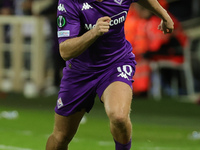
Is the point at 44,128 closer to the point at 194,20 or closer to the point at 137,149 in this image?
the point at 137,149

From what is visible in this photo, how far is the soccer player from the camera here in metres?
6.50

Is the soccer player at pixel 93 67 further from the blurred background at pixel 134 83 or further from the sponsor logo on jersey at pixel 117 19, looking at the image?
the blurred background at pixel 134 83

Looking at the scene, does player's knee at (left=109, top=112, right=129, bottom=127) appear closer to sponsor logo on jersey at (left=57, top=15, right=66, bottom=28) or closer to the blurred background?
sponsor logo on jersey at (left=57, top=15, right=66, bottom=28)

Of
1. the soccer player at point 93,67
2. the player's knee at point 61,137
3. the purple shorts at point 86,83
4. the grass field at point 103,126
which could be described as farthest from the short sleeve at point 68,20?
the grass field at point 103,126

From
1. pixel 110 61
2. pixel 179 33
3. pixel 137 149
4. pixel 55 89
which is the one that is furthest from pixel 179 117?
pixel 110 61

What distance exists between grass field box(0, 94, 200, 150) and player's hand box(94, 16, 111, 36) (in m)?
3.38

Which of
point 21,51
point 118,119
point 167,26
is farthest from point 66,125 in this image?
point 21,51

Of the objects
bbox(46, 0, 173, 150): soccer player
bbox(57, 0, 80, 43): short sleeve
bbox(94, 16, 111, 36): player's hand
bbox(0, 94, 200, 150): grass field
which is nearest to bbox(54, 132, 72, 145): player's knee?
bbox(46, 0, 173, 150): soccer player

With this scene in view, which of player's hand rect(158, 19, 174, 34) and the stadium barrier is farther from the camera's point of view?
the stadium barrier

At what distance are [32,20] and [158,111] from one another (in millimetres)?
5864

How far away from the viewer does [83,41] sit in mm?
6355

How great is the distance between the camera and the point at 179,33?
620 inches

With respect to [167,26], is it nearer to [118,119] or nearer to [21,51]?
[118,119]

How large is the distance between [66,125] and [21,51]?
1265 cm
